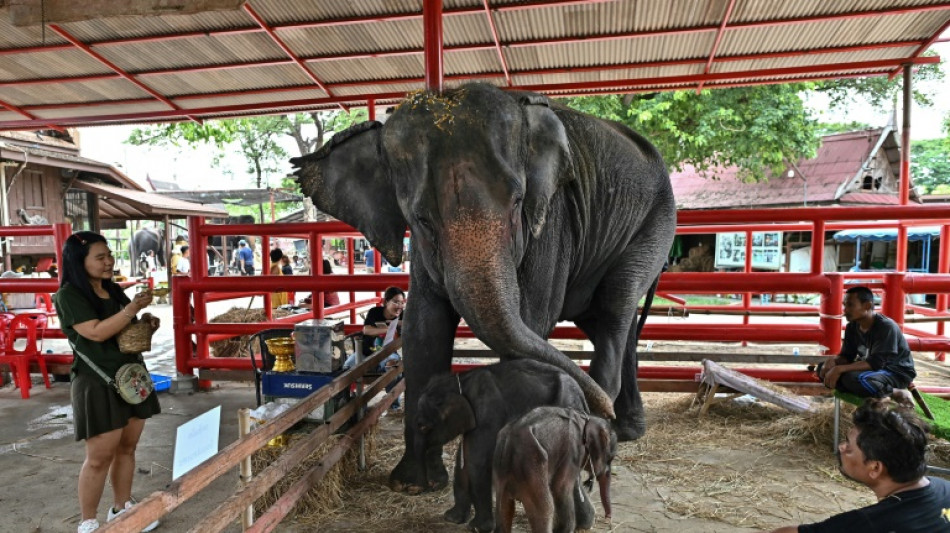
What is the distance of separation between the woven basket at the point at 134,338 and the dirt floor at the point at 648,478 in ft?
3.26

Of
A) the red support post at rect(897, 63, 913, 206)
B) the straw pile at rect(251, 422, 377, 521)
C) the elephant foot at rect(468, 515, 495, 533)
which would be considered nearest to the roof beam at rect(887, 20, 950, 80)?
the red support post at rect(897, 63, 913, 206)

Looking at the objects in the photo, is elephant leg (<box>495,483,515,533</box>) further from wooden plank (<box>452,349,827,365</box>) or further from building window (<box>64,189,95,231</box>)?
building window (<box>64,189,95,231</box>)

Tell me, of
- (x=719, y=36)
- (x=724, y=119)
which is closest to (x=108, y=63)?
(x=719, y=36)

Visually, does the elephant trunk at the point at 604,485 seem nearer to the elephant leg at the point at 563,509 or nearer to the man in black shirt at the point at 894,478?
the elephant leg at the point at 563,509

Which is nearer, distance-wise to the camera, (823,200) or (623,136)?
(623,136)

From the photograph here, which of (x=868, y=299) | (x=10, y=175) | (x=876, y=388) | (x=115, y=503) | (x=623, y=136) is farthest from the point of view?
(x=10, y=175)

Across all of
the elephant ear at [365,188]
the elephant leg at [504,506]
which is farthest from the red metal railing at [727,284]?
the elephant leg at [504,506]

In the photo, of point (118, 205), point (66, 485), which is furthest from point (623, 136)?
point (118, 205)

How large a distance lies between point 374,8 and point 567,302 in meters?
3.77

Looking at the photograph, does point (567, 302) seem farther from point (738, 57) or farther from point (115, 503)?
point (738, 57)

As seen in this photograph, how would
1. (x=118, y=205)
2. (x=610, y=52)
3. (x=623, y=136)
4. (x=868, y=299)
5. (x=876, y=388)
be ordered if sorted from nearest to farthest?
1. (x=623, y=136)
2. (x=876, y=388)
3. (x=868, y=299)
4. (x=610, y=52)
5. (x=118, y=205)

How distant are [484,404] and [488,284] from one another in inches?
24.9

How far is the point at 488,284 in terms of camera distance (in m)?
2.09

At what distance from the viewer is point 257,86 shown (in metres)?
7.25
